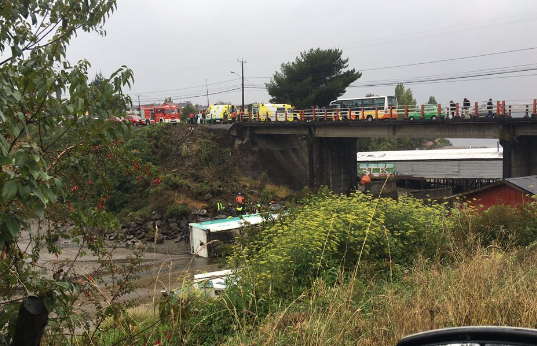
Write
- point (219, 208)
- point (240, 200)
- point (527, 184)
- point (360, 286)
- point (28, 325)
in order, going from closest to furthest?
point (28, 325) → point (360, 286) → point (527, 184) → point (219, 208) → point (240, 200)

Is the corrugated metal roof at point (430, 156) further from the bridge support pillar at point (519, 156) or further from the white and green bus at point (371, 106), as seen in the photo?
the bridge support pillar at point (519, 156)

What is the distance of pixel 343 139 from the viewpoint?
134 ft

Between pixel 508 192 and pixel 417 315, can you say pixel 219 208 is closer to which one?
pixel 508 192

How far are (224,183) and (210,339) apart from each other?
103 ft

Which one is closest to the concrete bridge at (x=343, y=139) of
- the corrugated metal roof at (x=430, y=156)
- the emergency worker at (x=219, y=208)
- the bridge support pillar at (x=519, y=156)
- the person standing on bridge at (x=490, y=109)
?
the bridge support pillar at (x=519, y=156)

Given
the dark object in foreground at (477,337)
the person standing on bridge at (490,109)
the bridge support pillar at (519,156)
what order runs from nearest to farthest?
the dark object in foreground at (477,337) < the bridge support pillar at (519,156) < the person standing on bridge at (490,109)

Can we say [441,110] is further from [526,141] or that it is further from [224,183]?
[224,183]

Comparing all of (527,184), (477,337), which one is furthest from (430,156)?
(477,337)

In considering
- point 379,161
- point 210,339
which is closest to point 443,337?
point 210,339

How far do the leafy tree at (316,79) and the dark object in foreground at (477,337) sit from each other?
2027 inches

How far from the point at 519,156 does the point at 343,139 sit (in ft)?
51.7

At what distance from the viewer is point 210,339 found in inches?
283

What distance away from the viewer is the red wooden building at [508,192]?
1811 centimetres

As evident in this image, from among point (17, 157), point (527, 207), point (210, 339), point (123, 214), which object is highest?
point (17, 157)
